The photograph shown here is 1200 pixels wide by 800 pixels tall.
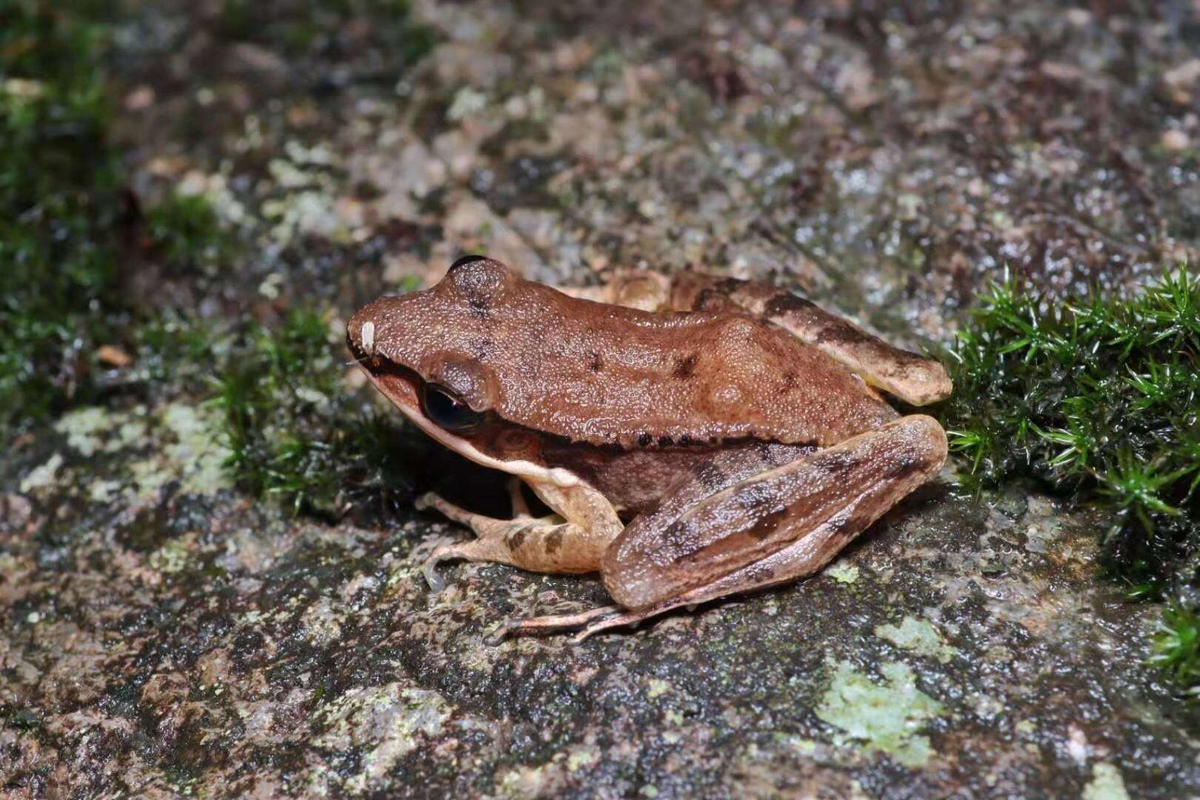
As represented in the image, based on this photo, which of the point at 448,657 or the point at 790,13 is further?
the point at 790,13

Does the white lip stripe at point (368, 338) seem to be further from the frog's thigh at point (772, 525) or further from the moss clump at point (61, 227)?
the moss clump at point (61, 227)

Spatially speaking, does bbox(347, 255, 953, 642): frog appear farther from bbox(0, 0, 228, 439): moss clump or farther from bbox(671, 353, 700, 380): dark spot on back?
bbox(0, 0, 228, 439): moss clump

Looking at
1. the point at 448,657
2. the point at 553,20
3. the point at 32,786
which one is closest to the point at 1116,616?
the point at 448,657

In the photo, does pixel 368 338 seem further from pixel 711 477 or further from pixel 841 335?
pixel 841 335

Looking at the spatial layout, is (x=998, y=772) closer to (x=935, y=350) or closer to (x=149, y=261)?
(x=935, y=350)

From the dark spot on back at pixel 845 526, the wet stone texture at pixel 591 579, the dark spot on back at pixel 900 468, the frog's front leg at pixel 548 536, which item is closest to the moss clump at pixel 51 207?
the wet stone texture at pixel 591 579

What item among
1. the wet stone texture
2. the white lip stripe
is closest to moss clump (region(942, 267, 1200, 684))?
the wet stone texture

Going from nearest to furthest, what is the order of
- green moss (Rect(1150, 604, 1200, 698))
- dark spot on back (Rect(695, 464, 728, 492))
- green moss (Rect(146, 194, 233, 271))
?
green moss (Rect(1150, 604, 1200, 698))
dark spot on back (Rect(695, 464, 728, 492))
green moss (Rect(146, 194, 233, 271))
